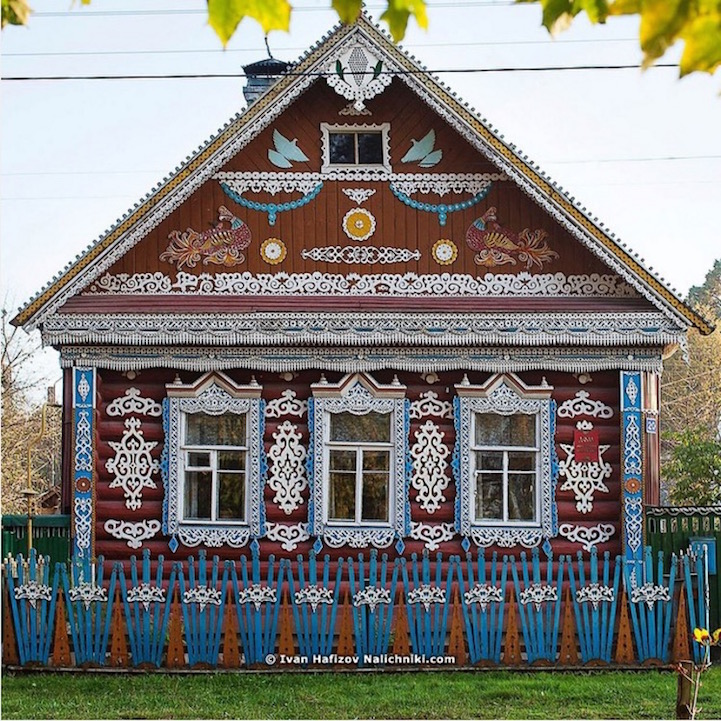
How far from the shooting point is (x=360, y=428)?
13.5 metres

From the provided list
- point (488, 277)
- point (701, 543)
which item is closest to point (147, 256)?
point (488, 277)

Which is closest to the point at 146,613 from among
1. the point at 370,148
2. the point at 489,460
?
the point at 489,460

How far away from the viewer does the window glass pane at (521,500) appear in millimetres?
13391

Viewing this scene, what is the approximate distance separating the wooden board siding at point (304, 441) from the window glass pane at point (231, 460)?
1.07 feet

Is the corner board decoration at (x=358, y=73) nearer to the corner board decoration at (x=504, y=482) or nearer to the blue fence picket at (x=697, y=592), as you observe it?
the corner board decoration at (x=504, y=482)

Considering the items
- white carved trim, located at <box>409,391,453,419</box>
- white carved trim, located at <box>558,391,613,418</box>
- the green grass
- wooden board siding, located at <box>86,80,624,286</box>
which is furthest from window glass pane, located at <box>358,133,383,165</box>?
the green grass

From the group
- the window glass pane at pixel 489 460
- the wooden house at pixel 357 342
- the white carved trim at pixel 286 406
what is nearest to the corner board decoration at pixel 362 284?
the wooden house at pixel 357 342

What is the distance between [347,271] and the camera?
44.3ft

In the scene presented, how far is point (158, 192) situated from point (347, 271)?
217cm

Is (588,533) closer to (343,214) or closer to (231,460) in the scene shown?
(231,460)

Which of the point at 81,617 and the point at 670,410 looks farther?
the point at 670,410

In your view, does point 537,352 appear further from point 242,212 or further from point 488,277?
point 242,212

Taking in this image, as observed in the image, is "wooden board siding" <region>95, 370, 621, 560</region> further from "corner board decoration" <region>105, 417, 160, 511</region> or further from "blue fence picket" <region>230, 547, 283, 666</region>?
"blue fence picket" <region>230, 547, 283, 666</region>

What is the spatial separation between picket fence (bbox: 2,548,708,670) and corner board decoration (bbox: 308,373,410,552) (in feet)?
1.32
